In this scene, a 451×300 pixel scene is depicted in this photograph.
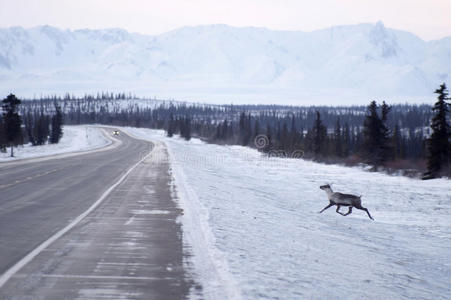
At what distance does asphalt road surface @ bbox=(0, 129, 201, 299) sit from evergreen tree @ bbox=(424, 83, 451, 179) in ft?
94.2

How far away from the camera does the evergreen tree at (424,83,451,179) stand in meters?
38.7

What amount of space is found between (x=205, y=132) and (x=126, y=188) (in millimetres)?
142484

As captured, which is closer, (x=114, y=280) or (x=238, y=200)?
(x=114, y=280)

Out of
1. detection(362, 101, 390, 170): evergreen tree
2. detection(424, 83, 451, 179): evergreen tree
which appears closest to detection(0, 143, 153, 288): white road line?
detection(424, 83, 451, 179): evergreen tree

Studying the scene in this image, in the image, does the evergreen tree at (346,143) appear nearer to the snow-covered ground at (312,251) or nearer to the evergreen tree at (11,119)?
the evergreen tree at (11,119)

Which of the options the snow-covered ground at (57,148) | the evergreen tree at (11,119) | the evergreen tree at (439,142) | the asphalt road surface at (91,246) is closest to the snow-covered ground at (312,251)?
the asphalt road surface at (91,246)

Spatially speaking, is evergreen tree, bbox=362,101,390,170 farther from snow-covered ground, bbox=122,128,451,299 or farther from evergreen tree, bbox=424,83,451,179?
snow-covered ground, bbox=122,128,451,299

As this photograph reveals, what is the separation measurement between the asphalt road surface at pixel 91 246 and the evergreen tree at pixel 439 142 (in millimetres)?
28702

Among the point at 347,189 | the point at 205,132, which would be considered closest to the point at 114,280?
the point at 347,189

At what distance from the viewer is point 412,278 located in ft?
26.2

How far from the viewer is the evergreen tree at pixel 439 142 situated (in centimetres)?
3866

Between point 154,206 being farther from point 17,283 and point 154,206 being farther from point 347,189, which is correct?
point 347,189

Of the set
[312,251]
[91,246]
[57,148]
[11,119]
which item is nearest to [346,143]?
[57,148]

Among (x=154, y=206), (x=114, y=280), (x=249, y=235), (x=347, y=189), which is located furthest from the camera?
(x=347, y=189)
